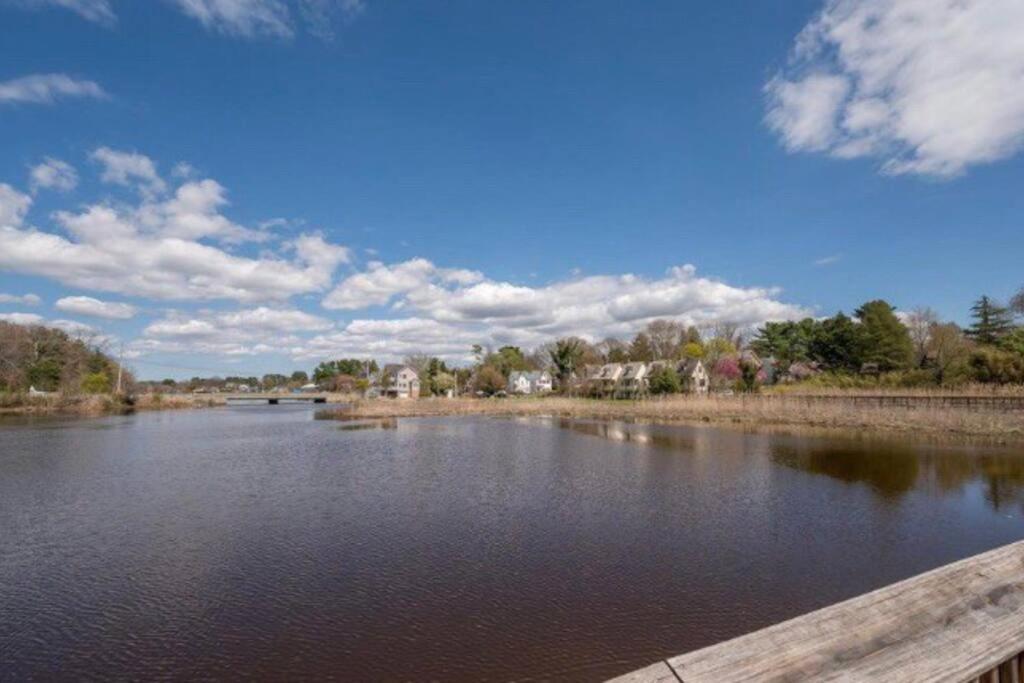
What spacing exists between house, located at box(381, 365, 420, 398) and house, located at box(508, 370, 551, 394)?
18069 mm

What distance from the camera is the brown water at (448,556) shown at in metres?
6.64

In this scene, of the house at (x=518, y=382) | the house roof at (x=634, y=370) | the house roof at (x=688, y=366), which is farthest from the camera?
the house at (x=518, y=382)

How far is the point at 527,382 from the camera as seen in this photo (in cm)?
11494

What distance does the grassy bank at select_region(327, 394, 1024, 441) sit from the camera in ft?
89.1

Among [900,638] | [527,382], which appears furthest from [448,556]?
[527,382]

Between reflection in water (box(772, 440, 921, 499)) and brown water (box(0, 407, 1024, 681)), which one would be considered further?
reflection in water (box(772, 440, 921, 499))

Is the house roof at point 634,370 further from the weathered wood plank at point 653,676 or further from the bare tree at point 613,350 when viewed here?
the weathered wood plank at point 653,676

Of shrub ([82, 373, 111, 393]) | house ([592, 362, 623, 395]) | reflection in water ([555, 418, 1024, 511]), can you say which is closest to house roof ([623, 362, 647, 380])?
house ([592, 362, 623, 395])

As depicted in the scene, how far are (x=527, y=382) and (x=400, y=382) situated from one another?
24.4 meters

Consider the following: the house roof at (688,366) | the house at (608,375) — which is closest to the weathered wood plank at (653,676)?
the house at (608,375)

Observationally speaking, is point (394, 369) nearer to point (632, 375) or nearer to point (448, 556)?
point (632, 375)

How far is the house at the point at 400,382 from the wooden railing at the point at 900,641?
106m

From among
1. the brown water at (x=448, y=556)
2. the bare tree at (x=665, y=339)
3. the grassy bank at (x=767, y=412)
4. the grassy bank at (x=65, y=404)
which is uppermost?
the bare tree at (x=665, y=339)

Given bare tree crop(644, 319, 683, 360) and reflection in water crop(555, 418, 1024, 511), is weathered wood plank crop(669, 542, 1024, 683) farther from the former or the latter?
bare tree crop(644, 319, 683, 360)
